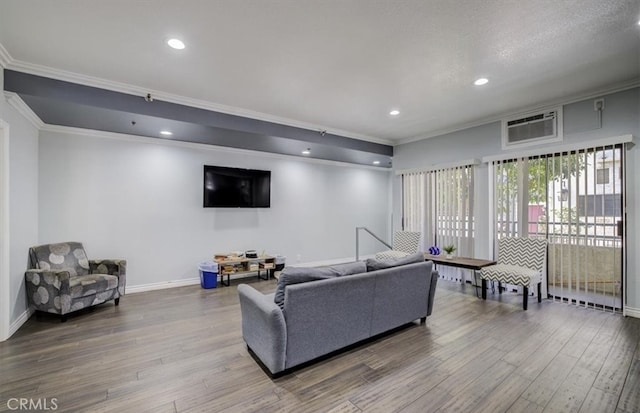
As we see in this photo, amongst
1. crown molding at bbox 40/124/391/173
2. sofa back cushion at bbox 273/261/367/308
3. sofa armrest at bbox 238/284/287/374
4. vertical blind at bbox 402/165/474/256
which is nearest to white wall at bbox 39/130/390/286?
crown molding at bbox 40/124/391/173

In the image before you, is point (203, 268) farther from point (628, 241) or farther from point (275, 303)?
point (628, 241)

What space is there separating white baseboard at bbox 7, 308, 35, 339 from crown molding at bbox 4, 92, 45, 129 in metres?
2.43

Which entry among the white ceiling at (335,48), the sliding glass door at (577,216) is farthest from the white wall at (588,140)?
the white ceiling at (335,48)

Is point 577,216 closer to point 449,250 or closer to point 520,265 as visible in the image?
point 520,265

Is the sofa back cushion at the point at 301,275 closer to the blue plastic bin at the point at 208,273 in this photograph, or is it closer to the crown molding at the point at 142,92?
the blue plastic bin at the point at 208,273

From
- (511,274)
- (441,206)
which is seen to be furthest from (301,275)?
(441,206)

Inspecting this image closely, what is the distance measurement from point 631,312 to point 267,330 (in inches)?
181

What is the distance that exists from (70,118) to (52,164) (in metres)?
0.87

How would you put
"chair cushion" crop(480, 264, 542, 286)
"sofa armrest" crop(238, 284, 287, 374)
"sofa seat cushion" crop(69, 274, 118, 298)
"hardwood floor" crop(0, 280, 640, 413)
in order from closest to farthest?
"hardwood floor" crop(0, 280, 640, 413) < "sofa armrest" crop(238, 284, 287, 374) < "sofa seat cushion" crop(69, 274, 118, 298) < "chair cushion" crop(480, 264, 542, 286)

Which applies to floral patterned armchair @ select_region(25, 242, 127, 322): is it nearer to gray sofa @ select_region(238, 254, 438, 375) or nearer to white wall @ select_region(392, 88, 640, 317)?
gray sofa @ select_region(238, 254, 438, 375)

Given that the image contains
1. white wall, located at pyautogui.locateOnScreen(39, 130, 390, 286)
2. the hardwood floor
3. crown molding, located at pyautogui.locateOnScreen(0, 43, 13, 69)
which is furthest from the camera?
white wall, located at pyautogui.locateOnScreen(39, 130, 390, 286)

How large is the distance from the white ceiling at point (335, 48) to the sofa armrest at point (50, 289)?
7.66 ft

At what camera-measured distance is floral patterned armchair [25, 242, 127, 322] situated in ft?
11.1

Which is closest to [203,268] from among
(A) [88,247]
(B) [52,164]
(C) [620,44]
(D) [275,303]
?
(A) [88,247]
